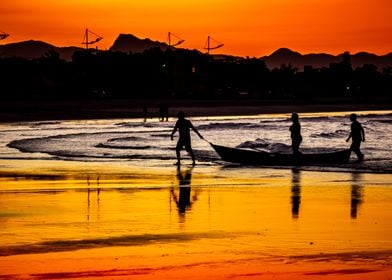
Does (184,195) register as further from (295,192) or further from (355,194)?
(355,194)

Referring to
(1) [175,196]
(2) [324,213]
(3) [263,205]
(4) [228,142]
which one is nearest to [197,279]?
(2) [324,213]

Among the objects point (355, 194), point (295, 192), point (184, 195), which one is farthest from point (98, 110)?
point (355, 194)

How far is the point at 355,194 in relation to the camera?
22375 millimetres

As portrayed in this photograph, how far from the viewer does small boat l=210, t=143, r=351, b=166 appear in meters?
32.6

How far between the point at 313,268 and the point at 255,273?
0.78 m

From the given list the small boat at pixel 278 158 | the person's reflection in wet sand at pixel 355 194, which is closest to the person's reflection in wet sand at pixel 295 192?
the person's reflection in wet sand at pixel 355 194

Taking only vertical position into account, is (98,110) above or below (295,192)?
below

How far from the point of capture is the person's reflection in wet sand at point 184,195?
19820 mm

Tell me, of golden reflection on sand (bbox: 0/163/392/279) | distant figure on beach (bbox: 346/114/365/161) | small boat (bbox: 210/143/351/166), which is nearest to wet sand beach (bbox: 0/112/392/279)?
golden reflection on sand (bbox: 0/163/392/279)

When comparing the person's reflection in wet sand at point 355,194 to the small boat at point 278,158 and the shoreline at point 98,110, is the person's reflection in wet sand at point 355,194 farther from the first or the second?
the shoreline at point 98,110

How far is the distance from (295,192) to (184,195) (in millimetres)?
2489

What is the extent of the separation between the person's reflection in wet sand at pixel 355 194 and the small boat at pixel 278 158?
393 cm

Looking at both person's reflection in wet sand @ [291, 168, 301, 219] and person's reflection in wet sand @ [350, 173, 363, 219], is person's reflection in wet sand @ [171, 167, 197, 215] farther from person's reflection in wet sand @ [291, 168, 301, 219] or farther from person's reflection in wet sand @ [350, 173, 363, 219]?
person's reflection in wet sand @ [350, 173, 363, 219]

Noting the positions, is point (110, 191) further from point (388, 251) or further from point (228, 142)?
point (228, 142)
